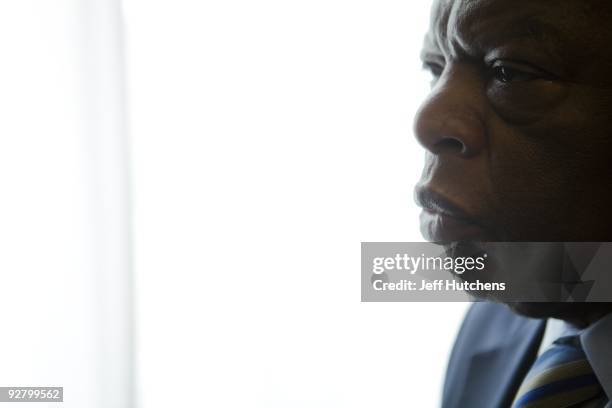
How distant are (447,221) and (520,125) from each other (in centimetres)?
10

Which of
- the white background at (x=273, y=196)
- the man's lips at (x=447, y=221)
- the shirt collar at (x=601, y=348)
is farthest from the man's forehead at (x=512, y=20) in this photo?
the white background at (x=273, y=196)

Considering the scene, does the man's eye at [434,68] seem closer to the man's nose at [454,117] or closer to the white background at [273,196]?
the man's nose at [454,117]

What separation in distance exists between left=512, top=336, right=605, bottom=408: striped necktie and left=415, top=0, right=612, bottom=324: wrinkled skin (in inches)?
4.9

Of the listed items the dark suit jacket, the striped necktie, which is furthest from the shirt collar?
the dark suit jacket

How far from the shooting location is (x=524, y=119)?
529 millimetres

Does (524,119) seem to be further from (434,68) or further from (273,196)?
(273,196)

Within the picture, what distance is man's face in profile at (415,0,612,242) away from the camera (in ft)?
1.67

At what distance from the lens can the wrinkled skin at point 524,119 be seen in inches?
20.1

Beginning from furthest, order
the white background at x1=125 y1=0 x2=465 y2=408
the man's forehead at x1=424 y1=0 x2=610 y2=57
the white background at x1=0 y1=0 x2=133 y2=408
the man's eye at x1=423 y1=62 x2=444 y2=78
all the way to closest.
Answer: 1. the white background at x1=125 y1=0 x2=465 y2=408
2. the white background at x1=0 y1=0 x2=133 y2=408
3. the man's eye at x1=423 y1=62 x2=444 y2=78
4. the man's forehead at x1=424 y1=0 x2=610 y2=57

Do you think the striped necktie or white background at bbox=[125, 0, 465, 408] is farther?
white background at bbox=[125, 0, 465, 408]

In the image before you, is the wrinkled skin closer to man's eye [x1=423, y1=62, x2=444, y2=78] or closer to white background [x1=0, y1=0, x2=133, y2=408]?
man's eye [x1=423, y1=62, x2=444, y2=78]

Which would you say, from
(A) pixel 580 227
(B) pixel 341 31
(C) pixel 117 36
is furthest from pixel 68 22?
(A) pixel 580 227

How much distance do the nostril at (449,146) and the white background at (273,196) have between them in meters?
0.37

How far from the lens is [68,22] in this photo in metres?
0.81
